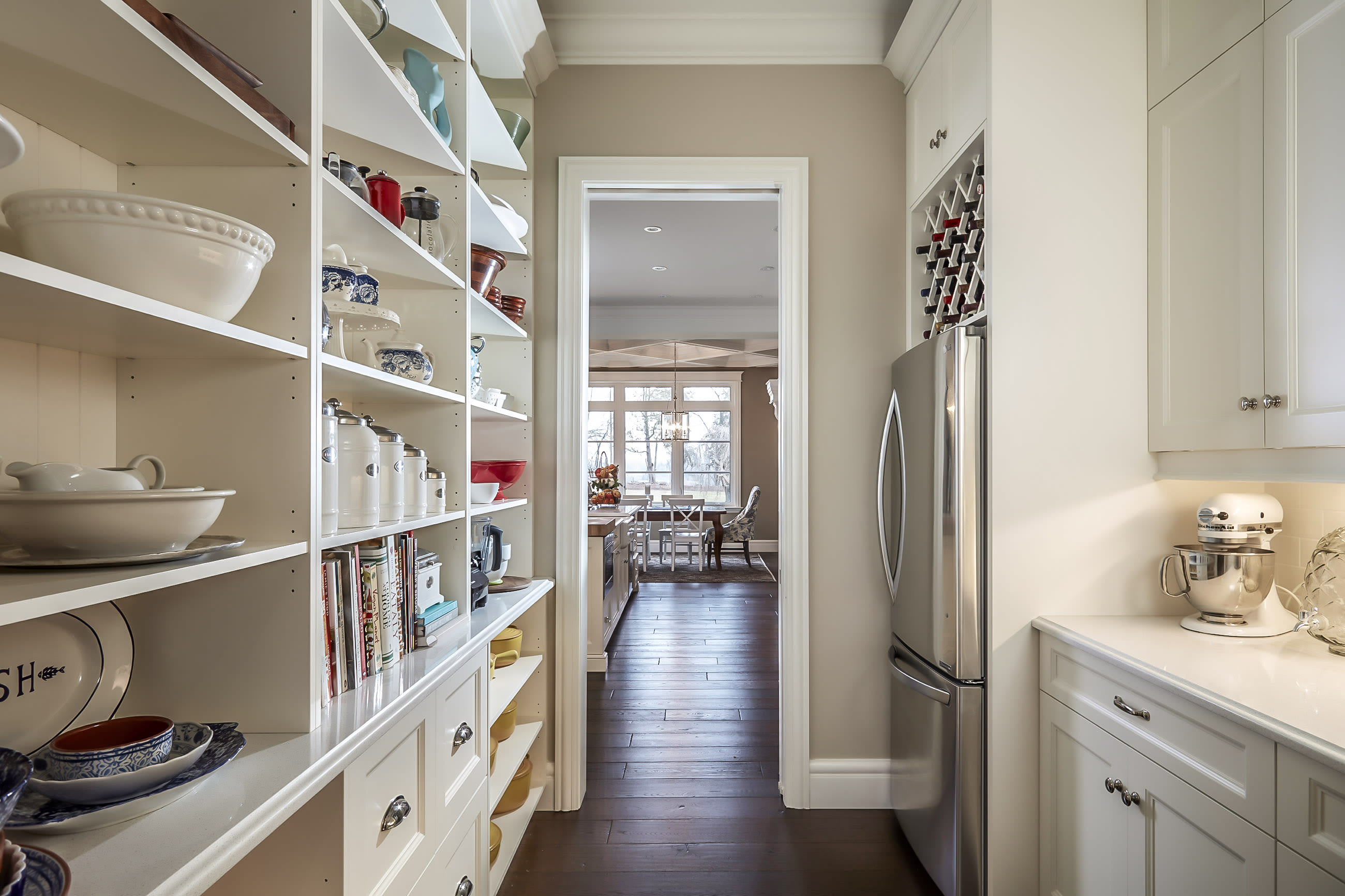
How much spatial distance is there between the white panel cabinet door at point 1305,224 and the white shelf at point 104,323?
1.86 metres

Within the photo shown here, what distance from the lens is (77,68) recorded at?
0.83m

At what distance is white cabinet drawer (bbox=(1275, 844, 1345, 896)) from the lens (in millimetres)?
1099

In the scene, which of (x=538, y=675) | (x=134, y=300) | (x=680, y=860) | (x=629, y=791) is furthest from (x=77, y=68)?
(x=629, y=791)

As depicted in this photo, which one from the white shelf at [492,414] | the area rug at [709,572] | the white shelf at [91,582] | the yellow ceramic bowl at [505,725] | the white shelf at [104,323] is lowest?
the area rug at [709,572]

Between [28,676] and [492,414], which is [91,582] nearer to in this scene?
[28,676]

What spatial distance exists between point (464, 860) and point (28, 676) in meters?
1.05

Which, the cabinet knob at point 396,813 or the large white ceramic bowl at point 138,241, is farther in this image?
A: the cabinet knob at point 396,813

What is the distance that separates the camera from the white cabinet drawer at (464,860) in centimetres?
143

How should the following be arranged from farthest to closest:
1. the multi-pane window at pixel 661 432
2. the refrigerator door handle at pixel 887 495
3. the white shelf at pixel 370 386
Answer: the multi-pane window at pixel 661 432 < the refrigerator door handle at pixel 887 495 < the white shelf at pixel 370 386

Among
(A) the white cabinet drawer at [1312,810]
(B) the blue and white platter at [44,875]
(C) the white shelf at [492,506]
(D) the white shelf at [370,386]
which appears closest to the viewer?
(B) the blue and white platter at [44,875]

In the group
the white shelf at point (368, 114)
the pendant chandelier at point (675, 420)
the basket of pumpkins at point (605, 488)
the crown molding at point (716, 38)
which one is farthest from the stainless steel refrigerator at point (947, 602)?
the pendant chandelier at point (675, 420)

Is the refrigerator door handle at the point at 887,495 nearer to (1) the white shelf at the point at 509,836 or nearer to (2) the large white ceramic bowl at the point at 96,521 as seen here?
(1) the white shelf at the point at 509,836

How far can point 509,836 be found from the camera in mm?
2184

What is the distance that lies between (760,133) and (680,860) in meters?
2.47
